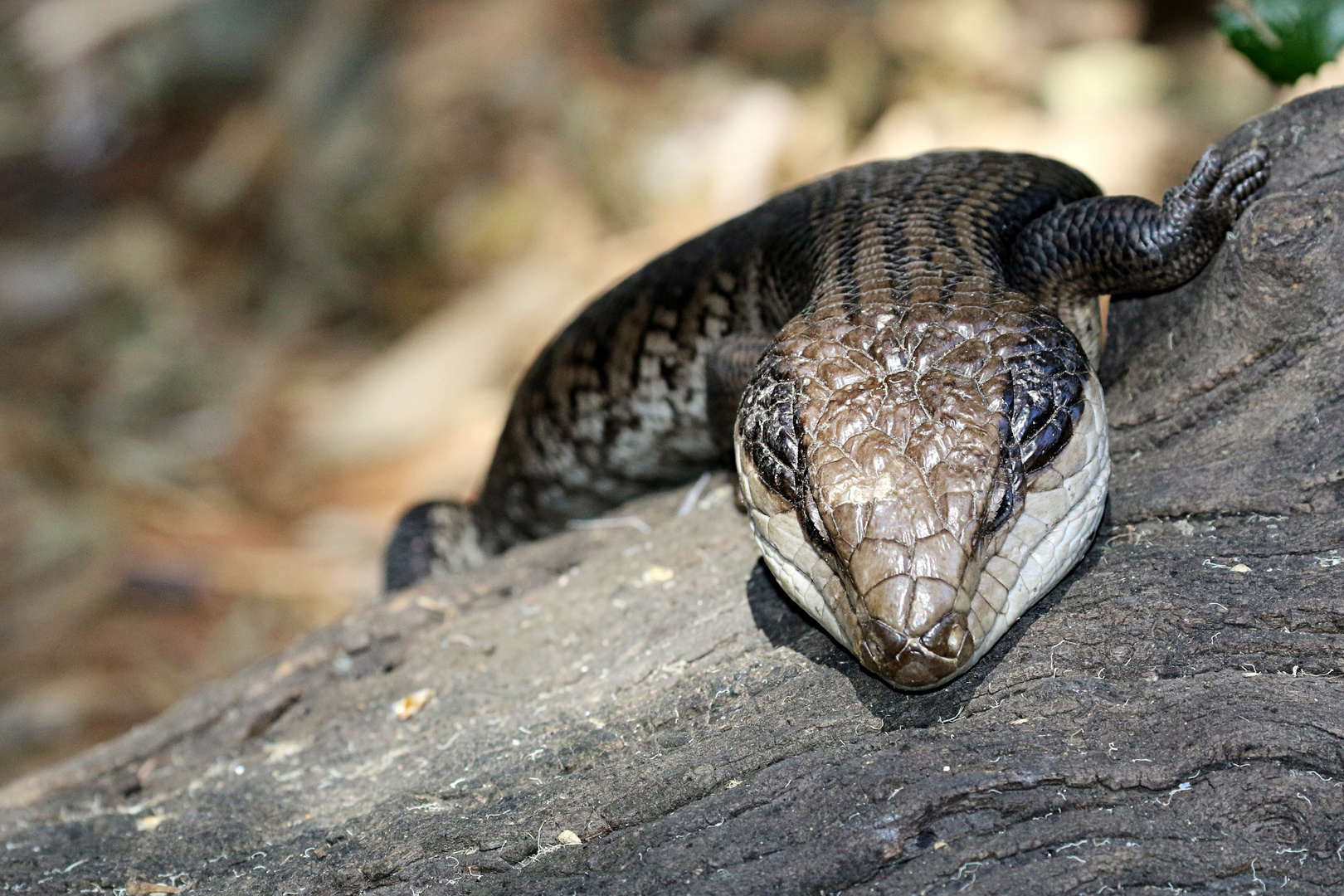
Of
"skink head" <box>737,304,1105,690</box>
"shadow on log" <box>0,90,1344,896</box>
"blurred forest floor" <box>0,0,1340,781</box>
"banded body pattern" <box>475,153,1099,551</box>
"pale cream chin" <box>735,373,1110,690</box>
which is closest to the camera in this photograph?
"shadow on log" <box>0,90,1344,896</box>

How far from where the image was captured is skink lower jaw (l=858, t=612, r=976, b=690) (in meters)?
2.46

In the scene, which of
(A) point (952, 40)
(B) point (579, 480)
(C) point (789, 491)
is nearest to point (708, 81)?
(A) point (952, 40)

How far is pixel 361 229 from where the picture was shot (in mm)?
12523

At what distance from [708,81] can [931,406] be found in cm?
987

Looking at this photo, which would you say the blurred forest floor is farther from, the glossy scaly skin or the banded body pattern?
the glossy scaly skin

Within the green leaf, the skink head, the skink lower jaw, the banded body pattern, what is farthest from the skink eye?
the green leaf

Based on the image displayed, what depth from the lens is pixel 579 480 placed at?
18.7 ft

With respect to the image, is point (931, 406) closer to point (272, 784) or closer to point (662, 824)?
point (662, 824)

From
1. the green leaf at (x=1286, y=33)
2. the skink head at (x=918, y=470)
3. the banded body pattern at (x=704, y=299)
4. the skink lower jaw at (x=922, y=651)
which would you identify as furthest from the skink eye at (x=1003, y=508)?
the green leaf at (x=1286, y=33)

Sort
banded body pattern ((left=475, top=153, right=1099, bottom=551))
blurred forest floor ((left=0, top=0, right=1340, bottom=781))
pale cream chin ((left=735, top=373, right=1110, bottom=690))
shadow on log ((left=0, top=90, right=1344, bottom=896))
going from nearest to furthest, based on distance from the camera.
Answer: shadow on log ((left=0, top=90, right=1344, bottom=896)) → pale cream chin ((left=735, top=373, right=1110, bottom=690)) → banded body pattern ((left=475, top=153, right=1099, bottom=551)) → blurred forest floor ((left=0, top=0, right=1340, bottom=781))

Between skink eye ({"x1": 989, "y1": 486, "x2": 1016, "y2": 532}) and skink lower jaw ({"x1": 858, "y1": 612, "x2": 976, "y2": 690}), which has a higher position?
skink eye ({"x1": 989, "y1": 486, "x2": 1016, "y2": 532})

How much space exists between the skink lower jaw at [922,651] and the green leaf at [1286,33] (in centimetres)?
253

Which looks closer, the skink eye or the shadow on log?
the shadow on log

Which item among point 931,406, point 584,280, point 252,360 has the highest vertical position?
point 252,360
